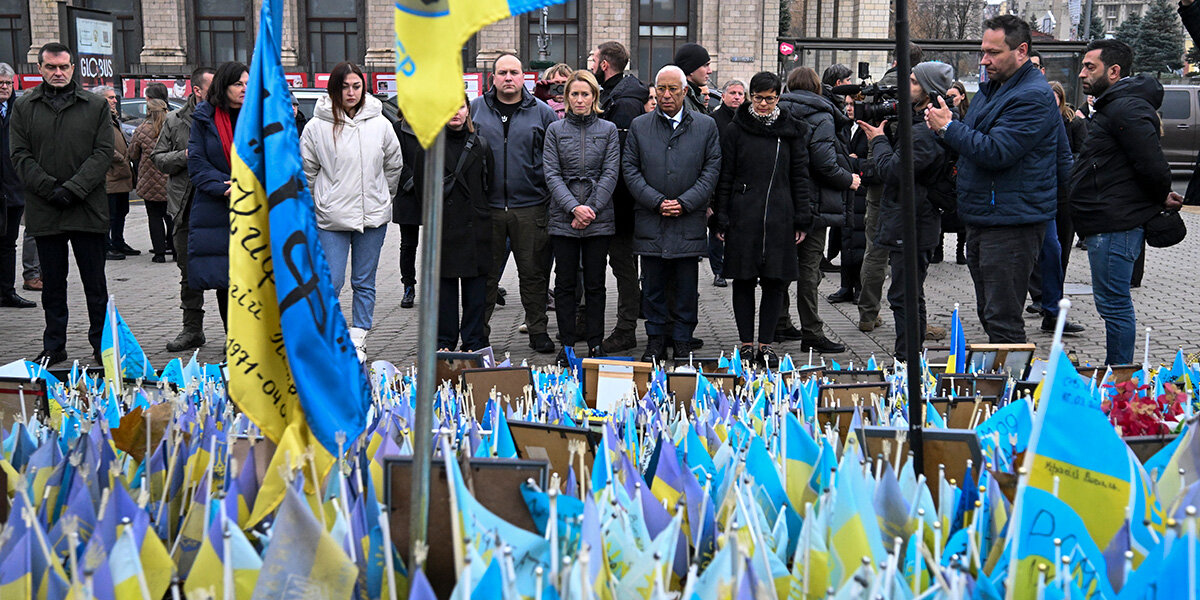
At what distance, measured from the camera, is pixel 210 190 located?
6.70 metres

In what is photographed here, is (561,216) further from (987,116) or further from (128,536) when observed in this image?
(128,536)

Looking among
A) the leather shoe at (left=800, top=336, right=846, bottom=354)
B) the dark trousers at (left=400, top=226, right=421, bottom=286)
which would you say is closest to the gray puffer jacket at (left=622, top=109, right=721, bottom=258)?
the leather shoe at (left=800, top=336, right=846, bottom=354)

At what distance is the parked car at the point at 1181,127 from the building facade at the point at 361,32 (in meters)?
15.9

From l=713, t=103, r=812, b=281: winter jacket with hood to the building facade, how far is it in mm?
31064

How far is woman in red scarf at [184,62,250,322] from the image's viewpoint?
6.72 metres

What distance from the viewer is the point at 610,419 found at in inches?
126

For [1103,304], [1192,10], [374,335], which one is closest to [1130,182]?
[1103,304]

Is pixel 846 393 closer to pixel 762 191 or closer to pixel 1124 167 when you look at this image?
pixel 1124 167

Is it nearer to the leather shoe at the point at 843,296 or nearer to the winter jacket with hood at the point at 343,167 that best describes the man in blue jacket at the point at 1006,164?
the winter jacket with hood at the point at 343,167

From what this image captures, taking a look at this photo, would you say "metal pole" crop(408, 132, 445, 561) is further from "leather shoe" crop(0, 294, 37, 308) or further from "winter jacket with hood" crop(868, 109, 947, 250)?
"leather shoe" crop(0, 294, 37, 308)

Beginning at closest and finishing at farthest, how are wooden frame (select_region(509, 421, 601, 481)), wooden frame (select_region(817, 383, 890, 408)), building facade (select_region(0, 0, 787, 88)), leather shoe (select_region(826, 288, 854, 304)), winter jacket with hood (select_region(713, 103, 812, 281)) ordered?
1. wooden frame (select_region(509, 421, 601, 481))
2. wooden frame (select_region(817, 383, 890, 408))
3. winter jacket with hood (select_region(713, 103, 812, 281))
4. leather shoe (select_region(826, 288, 854, 304))
5. building facade (select_region(0, 0, 787, 88))

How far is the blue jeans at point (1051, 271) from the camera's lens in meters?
8.02

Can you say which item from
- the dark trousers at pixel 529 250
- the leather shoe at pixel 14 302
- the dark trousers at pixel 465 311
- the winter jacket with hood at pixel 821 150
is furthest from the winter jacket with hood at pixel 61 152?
the winter jacket with hood at pixel 821 150

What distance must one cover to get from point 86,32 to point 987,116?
13156mm
